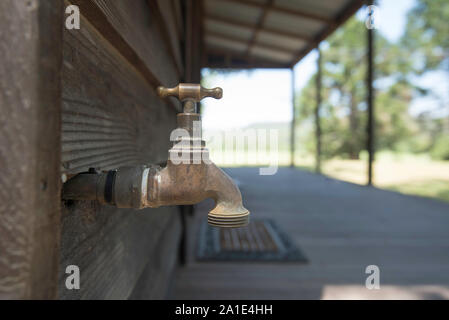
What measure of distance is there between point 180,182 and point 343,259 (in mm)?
2399

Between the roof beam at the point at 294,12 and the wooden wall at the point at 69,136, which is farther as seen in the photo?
the roof beam at the point at 294,12

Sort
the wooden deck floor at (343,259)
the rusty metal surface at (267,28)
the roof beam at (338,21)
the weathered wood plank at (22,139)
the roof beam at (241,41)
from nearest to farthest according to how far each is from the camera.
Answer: the weathered wood plank at (22,139)
the wooden deck floor at (343,259)
the roof beam at (338,21)
the rusty metal surface at (267,28)
the roof beam at (241,41)

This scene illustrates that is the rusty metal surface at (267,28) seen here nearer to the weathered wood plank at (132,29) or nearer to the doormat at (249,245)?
the doormat at (249,245)

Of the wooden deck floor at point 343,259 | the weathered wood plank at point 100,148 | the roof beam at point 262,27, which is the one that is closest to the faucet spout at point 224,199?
the weathered wood plank at point 100,148

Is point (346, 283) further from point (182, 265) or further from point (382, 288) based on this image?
point (182, 265)

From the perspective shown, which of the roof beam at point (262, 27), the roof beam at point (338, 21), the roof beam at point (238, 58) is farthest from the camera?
the roof beam at point (238, 58)

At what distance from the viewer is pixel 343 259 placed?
2570mm

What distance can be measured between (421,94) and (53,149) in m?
25.0

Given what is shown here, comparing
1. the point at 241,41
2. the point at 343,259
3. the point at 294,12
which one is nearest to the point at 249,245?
the point at 343,259

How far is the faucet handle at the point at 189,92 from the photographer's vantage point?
632 mm

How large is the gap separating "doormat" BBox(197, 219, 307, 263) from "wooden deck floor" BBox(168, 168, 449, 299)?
0.30 feet

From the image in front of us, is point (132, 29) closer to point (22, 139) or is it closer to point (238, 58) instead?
point (22, 139)
